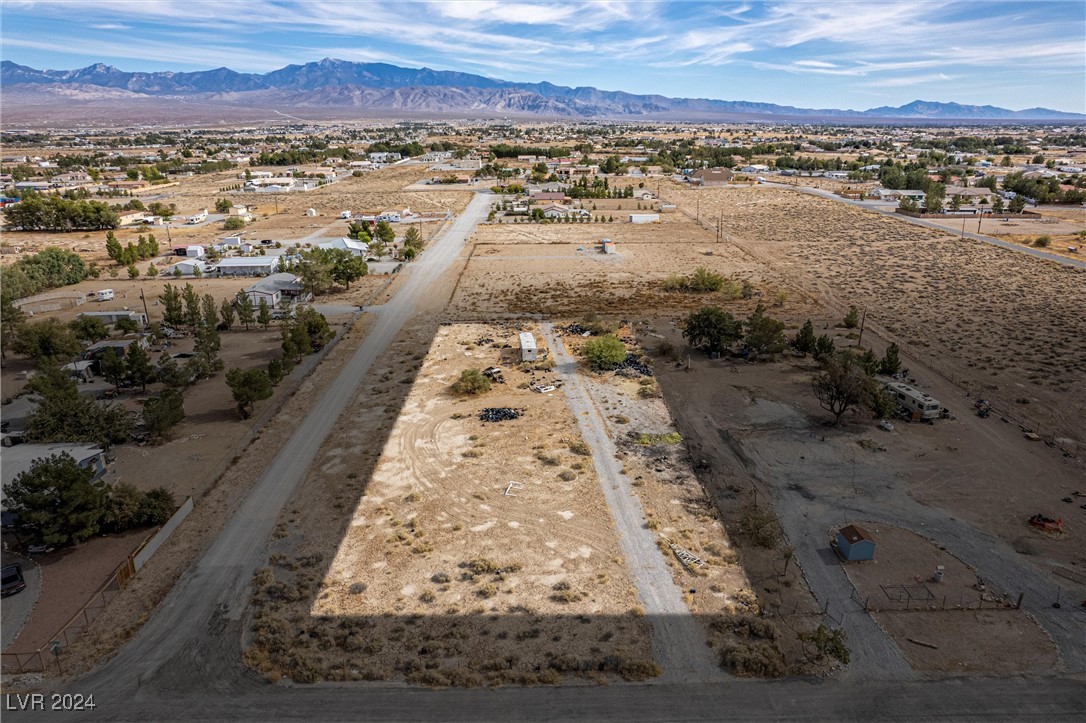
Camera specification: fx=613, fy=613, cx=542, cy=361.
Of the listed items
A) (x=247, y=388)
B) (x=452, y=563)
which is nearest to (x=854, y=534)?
(x=452, y=563)

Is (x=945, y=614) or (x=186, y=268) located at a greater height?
(x=186, y=268)

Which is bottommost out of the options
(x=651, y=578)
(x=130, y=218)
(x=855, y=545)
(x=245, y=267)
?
(x=651, y=578)

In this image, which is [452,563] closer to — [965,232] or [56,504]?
[56,504]

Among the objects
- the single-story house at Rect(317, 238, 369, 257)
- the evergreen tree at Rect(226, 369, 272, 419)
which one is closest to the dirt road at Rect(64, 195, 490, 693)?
the evergreen tree at Rect(226, 369, 272, 419)

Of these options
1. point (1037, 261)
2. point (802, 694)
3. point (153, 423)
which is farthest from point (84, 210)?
point (1037, 261)

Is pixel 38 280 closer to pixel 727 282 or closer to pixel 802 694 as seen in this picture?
pixel 727 282

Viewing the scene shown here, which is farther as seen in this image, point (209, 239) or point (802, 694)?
point (209, 239)

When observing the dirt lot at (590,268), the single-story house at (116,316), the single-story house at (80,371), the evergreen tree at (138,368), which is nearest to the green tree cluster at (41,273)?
the single-story house at (116,316)
